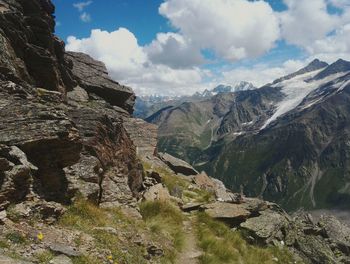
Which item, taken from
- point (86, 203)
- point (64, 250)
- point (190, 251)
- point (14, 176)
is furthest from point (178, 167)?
point (64, 250)

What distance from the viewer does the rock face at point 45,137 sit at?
15359 mm

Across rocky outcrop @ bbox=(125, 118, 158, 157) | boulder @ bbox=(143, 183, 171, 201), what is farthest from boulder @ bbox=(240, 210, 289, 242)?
rocky outcrop @ bbox=(125, 118, 158, 157)

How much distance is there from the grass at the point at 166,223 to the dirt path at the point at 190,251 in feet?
1.04

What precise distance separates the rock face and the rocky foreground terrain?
0.17 ft

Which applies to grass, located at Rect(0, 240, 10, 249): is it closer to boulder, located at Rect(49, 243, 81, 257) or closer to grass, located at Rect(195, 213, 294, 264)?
boulder, located at Rect(49, 243, 81, 257)

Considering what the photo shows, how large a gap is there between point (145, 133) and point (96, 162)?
31382 millimetres

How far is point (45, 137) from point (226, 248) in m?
11.2

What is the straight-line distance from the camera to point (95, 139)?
22688 millimetres

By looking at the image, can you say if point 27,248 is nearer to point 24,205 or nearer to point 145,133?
point 24,205

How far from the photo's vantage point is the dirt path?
18.3 meters

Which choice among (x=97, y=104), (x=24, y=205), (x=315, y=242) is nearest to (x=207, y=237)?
(x=24, y=205)

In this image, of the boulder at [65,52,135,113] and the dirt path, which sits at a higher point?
the boulder at [65,52,135,113]

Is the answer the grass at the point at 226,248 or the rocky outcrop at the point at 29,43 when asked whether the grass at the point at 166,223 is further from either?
the rocky outcrop at the point at 29,43

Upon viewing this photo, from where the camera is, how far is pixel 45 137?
628 inches
